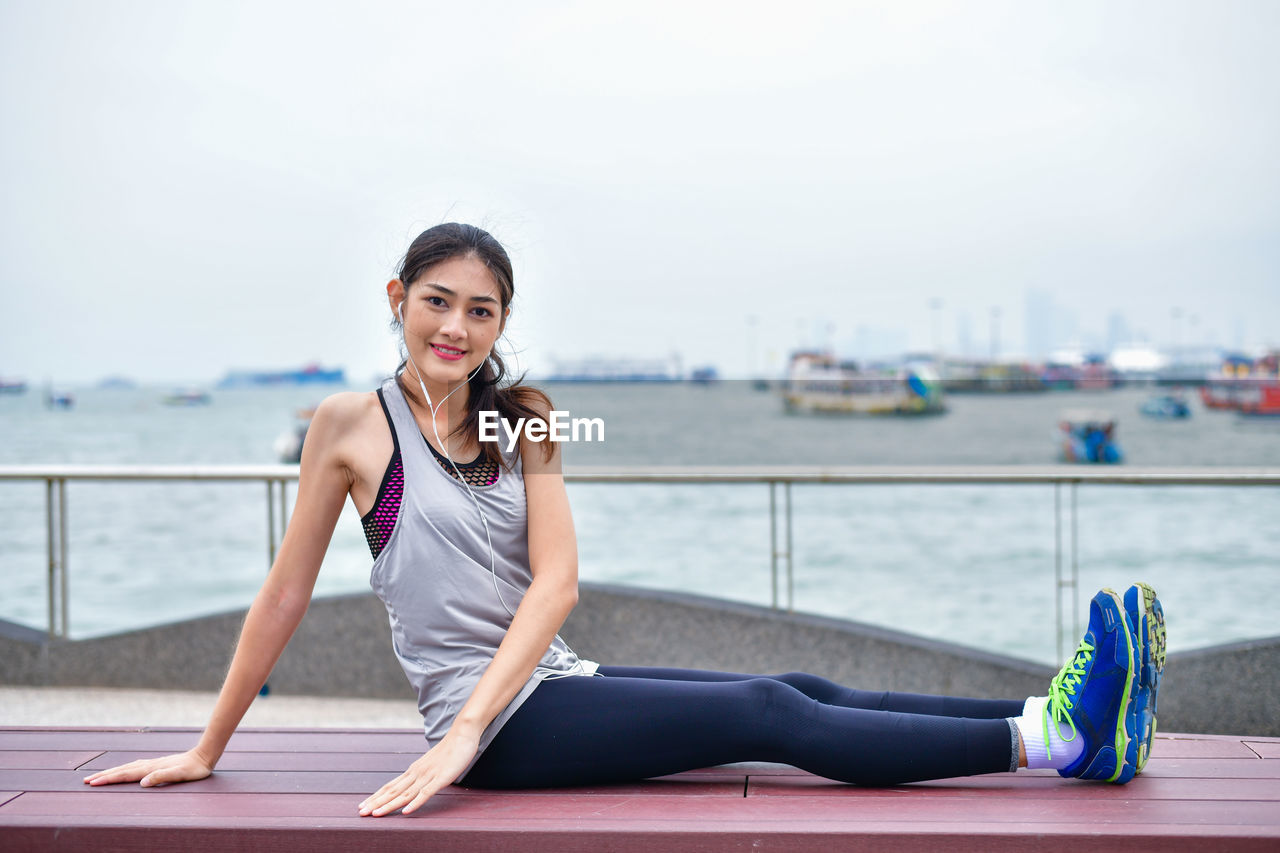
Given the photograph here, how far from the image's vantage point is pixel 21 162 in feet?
160

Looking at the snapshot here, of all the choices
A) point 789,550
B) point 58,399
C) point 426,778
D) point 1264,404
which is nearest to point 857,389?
point 1264,404

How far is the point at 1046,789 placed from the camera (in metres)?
1.84

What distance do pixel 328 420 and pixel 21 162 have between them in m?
55.8

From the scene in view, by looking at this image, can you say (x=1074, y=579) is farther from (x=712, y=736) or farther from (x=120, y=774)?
(x=120, y=774)

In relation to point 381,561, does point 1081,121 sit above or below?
above

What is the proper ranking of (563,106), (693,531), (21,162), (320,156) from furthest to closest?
1. (21,162)
2. (320,156)
3. (563,106)
4. (693,531)

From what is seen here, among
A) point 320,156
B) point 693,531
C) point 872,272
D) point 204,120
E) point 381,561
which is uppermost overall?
point 204,120

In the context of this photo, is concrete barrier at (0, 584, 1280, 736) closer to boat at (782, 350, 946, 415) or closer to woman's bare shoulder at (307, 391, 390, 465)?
woman's bare shoulder at (307, 391, 390, 465)

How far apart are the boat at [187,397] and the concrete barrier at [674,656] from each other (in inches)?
2842

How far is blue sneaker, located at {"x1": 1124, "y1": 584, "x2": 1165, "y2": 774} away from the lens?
70.4 inches

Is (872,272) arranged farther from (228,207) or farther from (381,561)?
(381,561)

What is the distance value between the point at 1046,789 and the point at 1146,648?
11.8 inches

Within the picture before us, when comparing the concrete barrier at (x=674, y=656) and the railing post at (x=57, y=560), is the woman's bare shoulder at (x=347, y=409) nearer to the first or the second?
the concrete barrier at (x=674, y=656)

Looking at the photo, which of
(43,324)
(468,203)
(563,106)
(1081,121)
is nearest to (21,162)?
(43,324)
